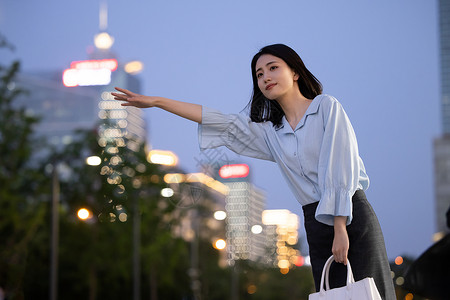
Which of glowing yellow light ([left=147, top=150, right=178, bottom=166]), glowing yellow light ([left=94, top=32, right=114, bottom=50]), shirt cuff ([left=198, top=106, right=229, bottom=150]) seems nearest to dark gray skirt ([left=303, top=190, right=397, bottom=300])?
shirt cuff ([left=198, top=106, right=229, bottom=150])

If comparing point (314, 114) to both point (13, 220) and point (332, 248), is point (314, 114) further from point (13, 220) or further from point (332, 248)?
point (13, 220)

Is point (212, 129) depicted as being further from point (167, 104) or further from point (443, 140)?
point (443, 140)

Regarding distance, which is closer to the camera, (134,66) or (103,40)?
(134,66)

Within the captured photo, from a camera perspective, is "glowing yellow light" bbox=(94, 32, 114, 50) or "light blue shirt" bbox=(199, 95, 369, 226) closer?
"light blue shirt" bbox=(199, 95, 369, 226)

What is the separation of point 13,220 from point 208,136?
1745 centimetres

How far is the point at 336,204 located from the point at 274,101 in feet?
2.20

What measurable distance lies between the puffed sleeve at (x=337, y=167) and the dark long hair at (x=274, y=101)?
27 cm

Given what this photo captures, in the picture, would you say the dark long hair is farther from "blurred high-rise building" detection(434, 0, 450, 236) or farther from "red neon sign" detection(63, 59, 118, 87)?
"red neon sign" detection(63, 59, 118, 87)

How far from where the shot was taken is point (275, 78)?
Result: 301 centimetres

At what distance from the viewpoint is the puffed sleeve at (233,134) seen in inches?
124

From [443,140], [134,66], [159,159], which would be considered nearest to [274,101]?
[159,159]

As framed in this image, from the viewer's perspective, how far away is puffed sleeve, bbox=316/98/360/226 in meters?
2.66

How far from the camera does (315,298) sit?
2684mm

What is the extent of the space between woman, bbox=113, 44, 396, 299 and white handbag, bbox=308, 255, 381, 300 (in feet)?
0.23
